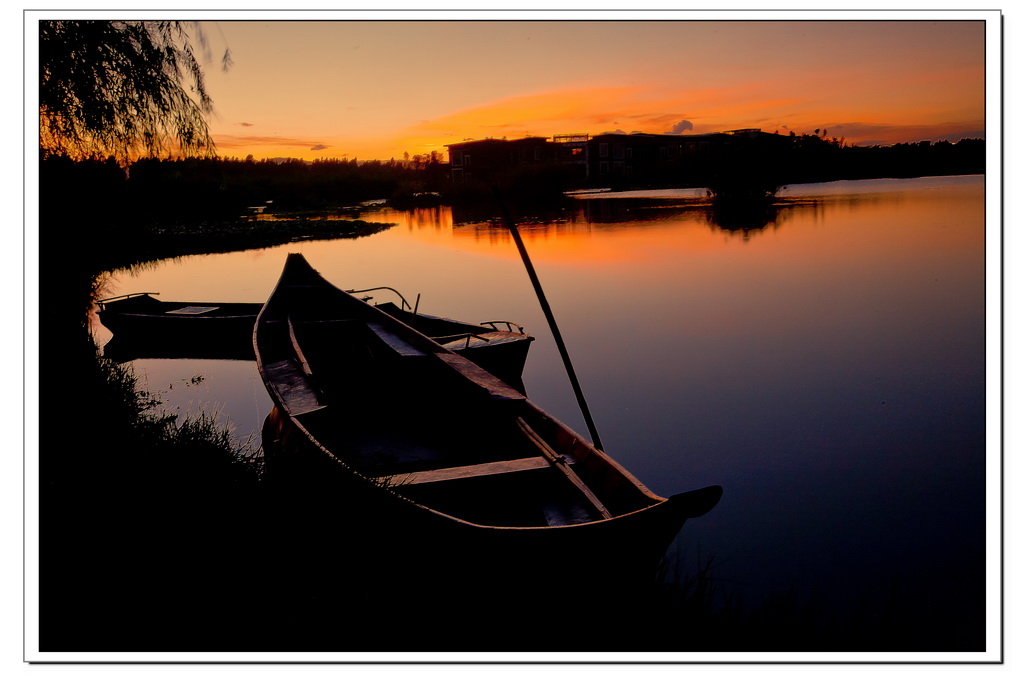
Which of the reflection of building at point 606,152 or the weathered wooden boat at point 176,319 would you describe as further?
the weathered wooden boat at point 176,319

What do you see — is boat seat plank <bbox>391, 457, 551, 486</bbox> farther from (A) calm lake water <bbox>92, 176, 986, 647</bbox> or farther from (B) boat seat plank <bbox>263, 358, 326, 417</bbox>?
(A) calm lake water <bbox>92, 176, 986, 647</bbox>

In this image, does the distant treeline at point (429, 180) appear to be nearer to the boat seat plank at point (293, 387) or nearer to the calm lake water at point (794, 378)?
the calm lake water at point (794, 378)

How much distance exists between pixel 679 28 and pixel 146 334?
10581 mm

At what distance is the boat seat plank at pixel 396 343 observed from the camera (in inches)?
225

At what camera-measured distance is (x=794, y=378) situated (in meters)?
8.72

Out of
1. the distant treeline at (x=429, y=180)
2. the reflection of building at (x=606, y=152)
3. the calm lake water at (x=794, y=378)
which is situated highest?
the reflection of building at (x=606, y=152)

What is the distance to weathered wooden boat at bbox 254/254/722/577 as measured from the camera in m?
3.12

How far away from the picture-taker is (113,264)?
8930 mm

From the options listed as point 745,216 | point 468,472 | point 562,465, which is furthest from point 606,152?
point 745,216

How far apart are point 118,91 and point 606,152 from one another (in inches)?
326

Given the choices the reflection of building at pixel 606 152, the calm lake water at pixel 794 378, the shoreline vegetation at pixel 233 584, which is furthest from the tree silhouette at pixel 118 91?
the reflection of building at pixel 606 152

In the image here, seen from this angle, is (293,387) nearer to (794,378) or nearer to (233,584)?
(233,584)

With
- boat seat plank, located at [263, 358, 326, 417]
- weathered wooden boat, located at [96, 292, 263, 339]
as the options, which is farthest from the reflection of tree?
boat seat plank, located at [263, 358, 326, 417]
